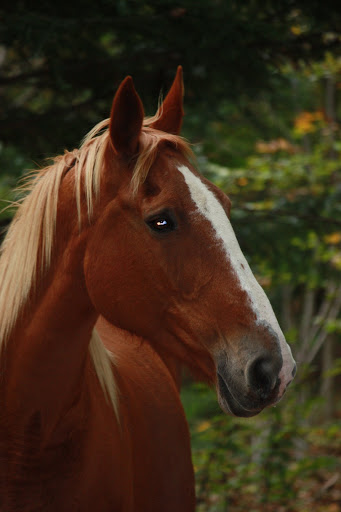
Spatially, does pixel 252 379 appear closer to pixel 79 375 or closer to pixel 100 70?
pixel 79 375

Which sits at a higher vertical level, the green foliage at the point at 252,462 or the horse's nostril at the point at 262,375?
the horse's nostril at the point at 262,375

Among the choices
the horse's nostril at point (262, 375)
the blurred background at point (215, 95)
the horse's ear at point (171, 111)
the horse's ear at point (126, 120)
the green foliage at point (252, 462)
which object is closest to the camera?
the horse's nostril at point (262, 375)

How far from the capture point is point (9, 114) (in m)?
3.95

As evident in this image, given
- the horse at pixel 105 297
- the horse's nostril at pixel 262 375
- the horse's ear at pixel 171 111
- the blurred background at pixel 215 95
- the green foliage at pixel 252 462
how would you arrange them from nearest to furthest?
the horse's nostril at pixel 262 375
the horse at pixel 105 297
the horse's ear at pixel 171 111
the blurred background at pixel 215 95
the green foliage at pixel 252 462

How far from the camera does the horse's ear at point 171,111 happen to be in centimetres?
208

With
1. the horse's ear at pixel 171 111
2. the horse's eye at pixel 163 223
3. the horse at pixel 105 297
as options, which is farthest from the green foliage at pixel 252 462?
the horse's eye at pixel 163 223

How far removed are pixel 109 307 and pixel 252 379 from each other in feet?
1.73

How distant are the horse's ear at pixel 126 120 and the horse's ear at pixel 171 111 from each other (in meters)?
0.34

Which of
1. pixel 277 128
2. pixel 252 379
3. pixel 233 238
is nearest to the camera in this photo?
pixel 252 379

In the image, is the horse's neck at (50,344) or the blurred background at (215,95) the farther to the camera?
the blurred background at (215,95)

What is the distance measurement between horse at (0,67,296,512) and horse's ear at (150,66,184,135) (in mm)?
202

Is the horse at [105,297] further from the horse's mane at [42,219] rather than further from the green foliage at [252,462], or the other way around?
the green foliage at [252,462]

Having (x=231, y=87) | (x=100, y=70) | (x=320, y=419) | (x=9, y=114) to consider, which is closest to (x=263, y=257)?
(x=231, y=87)

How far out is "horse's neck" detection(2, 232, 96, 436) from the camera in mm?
1774
